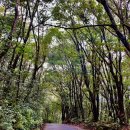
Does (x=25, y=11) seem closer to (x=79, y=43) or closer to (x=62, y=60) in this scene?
(x=79, y=43)

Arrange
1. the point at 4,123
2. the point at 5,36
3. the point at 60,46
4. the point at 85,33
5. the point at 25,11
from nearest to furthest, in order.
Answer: the point at 4,123, the point at 5,36, the point at 25,11, the point at 85,33, the point at 60,46

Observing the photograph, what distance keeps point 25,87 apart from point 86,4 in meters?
7.47

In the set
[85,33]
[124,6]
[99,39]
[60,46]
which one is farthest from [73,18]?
[60,46]

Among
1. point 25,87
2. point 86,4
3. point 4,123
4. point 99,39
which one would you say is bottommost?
point 4,123

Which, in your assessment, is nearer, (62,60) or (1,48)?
(1,48)

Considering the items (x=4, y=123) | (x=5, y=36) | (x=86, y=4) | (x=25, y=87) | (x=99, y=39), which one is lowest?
(x=4, y=123)

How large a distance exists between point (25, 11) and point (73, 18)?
4177 millimetres

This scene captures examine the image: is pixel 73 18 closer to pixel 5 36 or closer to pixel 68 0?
pixel 68 0

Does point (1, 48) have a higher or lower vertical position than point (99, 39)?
lower

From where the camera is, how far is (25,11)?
19.5 m


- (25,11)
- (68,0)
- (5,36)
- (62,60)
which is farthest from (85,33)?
(62,60)

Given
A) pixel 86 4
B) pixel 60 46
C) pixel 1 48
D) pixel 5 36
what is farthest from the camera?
pixel 60 46

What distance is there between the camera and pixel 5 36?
11891 mm

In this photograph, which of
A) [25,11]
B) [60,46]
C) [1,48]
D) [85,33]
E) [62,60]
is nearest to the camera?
[1,48]
